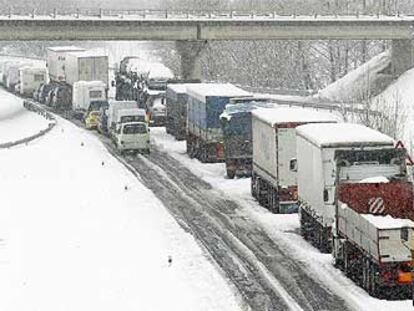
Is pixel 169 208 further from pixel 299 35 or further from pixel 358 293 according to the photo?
pixel 299 35

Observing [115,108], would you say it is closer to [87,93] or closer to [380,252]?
[87,93]

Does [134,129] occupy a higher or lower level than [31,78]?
lower

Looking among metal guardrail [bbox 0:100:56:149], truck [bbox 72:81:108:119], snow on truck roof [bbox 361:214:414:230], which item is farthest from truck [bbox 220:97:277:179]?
truck [bbox 72:81:108:119]

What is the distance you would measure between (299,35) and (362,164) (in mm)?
58905

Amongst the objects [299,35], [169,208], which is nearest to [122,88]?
[299,35]

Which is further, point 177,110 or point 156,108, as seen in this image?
point 156,108

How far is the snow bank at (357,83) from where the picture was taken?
89.6 metres

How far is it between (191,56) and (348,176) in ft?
198

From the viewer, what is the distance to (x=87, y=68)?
76938 mm

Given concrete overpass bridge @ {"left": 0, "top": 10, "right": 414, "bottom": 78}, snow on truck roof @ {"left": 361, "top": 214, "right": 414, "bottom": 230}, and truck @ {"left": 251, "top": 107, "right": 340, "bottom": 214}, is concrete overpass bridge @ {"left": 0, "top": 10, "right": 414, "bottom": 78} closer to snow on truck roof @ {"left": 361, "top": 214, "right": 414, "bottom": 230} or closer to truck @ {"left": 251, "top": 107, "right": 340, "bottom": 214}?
truck @ {"left": 251, "top": 107, "right": 340, "bottom": 214}

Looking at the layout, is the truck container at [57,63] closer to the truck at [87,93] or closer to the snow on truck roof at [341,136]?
the truck at [87,93]

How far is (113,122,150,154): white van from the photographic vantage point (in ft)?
173

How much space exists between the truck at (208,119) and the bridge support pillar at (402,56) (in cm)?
4280

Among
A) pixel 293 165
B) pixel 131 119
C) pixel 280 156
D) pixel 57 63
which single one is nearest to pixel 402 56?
pixel 57 63
